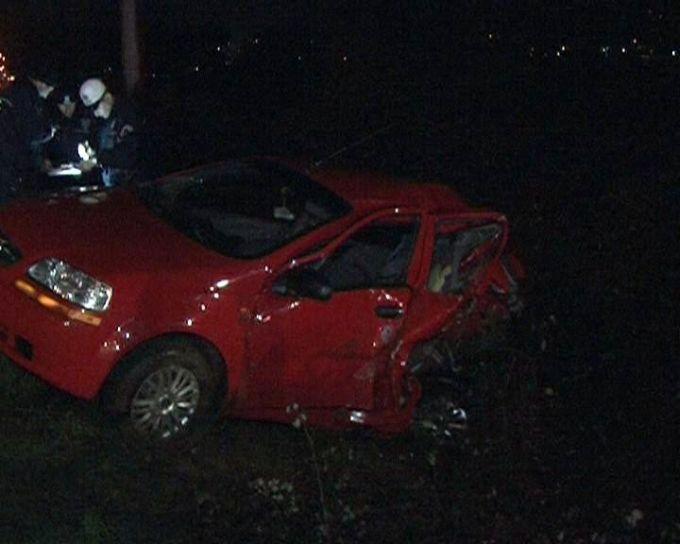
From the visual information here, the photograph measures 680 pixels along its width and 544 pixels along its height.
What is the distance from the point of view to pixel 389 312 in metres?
6.34

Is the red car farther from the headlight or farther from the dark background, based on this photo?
the dark background

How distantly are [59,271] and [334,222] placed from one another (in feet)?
5.00

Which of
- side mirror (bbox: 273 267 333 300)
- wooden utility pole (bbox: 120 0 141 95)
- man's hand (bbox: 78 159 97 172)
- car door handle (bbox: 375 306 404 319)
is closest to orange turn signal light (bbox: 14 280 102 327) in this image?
side mirror (bbox: 273 267 333 300)

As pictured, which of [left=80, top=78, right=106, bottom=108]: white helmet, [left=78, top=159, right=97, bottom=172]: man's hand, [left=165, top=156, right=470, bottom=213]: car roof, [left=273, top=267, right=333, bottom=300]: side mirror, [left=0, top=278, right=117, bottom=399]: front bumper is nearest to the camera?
[left=0, top=278, right=117, bottom=399]: front bumper

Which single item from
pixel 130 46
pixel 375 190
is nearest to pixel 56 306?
pixel 375 190

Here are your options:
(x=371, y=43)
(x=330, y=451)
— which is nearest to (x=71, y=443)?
(x=330, y=451)

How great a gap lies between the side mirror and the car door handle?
38 cm

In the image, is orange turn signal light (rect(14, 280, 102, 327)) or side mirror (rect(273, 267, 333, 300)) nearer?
orange turn signal light (rect(14, 280, 102, 327))

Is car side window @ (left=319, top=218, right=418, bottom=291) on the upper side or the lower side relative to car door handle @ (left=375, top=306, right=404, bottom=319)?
upper

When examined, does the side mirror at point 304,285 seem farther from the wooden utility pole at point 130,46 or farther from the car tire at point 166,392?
the wooden utility pole at point 130,46

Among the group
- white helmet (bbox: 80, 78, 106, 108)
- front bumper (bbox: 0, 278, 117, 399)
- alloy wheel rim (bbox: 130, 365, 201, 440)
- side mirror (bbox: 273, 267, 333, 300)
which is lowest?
alloy wheel rim (bbox: 130, 365, 201, 440)

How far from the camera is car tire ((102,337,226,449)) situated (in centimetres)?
563

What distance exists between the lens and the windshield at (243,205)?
6.32m

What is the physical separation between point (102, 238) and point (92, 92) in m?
2.70
